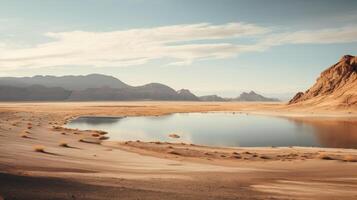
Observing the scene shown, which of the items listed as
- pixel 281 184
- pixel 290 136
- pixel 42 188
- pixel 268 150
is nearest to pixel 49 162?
pixel 42 188

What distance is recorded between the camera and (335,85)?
127062mm

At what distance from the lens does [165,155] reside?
31.8m

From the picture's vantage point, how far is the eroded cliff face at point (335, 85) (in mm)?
110762

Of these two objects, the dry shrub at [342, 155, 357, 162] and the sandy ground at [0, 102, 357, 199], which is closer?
the sandy ground at [0, 102, 357, 199]

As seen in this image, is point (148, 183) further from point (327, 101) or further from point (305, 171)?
point (327, 101)

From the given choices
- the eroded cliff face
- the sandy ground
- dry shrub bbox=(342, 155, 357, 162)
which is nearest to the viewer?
the sandy ground

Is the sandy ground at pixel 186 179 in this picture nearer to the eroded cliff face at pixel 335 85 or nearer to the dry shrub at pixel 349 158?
the dry shrub at pixel 349 158

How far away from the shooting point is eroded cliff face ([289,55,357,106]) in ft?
363

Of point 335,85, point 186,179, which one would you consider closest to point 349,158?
point 186,179

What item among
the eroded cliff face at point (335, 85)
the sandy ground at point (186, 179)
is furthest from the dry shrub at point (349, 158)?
the eroded cliff face at point (335, 85)

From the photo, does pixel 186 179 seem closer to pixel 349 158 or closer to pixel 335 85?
pixel 349 158

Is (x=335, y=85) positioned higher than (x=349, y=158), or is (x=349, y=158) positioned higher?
(x=335, y=85)

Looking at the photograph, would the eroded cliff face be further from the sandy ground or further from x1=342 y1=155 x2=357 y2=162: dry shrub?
the sandy ground

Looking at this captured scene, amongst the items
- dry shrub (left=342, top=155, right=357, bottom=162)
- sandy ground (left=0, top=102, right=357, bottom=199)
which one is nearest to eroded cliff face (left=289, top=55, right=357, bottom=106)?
dry shrub (left=342, top=155, right=357, bottom=162)
